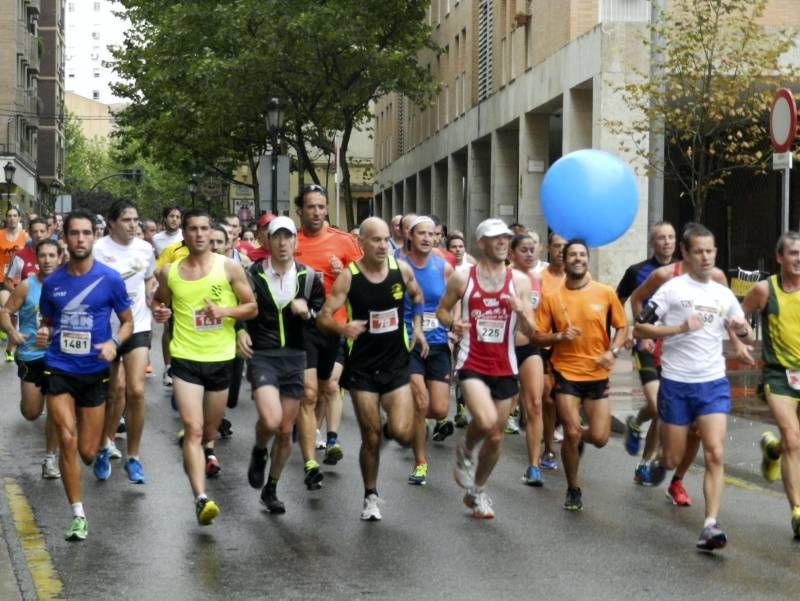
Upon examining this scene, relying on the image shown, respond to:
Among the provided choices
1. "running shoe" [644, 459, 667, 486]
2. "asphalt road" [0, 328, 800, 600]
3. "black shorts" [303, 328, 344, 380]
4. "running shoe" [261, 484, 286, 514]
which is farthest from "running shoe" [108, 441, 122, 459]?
"running shoe" [644, 459, 667, 486]

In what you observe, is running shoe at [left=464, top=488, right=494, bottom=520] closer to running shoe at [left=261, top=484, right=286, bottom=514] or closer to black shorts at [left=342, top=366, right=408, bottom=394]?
black shorts at [left=342, top=366, right=408, bottom=394]

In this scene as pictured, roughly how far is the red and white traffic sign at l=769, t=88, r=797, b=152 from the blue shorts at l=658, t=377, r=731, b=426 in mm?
5133

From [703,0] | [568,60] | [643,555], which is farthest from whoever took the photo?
[568,60]

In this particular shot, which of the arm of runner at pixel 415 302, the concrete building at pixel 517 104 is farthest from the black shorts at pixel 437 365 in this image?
the concrete building at pixel 517 104

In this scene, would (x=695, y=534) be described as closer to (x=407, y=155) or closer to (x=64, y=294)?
(x=64, y=294)

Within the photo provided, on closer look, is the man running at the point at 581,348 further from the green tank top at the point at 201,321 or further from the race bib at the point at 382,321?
the green tank top at the point at 201,321

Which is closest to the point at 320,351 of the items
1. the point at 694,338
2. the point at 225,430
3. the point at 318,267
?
the point at 318,267

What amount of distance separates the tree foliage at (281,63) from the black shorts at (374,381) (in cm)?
2869

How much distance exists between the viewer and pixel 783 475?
1018 centimetres

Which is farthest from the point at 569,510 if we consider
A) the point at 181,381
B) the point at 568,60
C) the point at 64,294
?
the point at 568,60

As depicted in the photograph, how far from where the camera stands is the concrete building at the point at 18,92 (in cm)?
8269

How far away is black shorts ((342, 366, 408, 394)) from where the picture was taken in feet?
34.9

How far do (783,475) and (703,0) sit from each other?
15.5m

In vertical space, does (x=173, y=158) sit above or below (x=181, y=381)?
above
